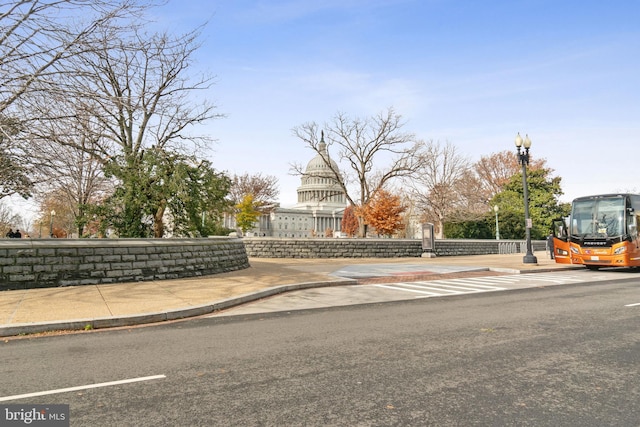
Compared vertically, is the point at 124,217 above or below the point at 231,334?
above

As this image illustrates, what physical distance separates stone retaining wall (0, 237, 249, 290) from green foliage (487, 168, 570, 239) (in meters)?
41.3

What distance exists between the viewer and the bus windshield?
18.7 meters

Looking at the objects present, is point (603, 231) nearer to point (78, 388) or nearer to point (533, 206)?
point (78, 388)

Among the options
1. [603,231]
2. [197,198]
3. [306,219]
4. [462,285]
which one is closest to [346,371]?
[462,285]

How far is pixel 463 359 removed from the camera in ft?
17.2

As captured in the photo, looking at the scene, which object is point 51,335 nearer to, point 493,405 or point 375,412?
point 375,412

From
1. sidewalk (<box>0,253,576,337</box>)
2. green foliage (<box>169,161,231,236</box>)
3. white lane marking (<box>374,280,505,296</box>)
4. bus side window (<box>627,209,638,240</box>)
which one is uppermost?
green foliage (<box>169,161,231,236</box>)

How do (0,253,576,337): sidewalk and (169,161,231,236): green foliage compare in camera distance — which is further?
(169,161,231,236): green foliage

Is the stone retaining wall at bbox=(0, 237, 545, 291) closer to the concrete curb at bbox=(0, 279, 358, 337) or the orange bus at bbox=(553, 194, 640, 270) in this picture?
the concrete curb at bbox=(0, 279, 358, 337)

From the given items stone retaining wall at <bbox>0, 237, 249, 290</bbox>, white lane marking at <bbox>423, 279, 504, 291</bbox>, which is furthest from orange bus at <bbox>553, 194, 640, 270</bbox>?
stone retaining wall at <bbox>0, 237, 249, 290</bbox>

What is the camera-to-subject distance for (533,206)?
168 ft

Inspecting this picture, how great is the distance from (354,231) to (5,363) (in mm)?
117076

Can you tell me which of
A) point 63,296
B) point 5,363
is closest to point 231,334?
point 5,363

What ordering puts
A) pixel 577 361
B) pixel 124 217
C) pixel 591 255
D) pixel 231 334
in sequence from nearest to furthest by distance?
pixel 577 361 → pixel 231 334 → pixel 124 217 → pixel 591 255
